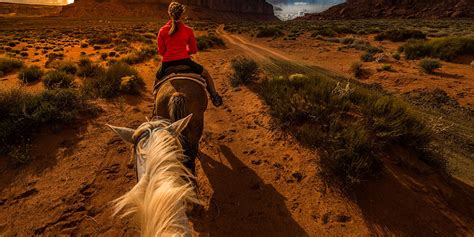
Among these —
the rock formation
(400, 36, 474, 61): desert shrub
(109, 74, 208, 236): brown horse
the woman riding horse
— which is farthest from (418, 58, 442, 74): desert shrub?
the rock formation

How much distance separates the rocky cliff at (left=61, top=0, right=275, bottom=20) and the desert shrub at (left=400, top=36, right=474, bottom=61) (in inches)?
3454

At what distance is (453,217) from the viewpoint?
3.19m

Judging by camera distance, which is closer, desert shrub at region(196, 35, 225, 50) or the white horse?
the white horse

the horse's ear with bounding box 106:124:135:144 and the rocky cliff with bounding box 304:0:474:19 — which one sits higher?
the rocky cliff with bounding box 304:0:474:19

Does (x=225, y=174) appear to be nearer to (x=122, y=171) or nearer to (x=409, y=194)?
(x=122, y=171)

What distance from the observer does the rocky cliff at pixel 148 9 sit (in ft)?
271

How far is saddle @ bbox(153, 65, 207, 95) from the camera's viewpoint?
148 inches

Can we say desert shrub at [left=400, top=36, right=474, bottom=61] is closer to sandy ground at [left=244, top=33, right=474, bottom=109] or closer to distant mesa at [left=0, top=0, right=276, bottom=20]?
sandy ground at [left=244, top=33, right=474, bottom=109]

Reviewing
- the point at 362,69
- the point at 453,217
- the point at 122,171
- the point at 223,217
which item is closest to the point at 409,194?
the point at 453,217

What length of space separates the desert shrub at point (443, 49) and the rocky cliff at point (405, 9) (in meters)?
57.7

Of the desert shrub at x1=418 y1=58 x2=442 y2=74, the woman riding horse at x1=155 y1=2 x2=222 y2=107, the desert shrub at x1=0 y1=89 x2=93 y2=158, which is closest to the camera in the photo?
the woman riding horse at x1=155 y1=2 x2=222 y2=107

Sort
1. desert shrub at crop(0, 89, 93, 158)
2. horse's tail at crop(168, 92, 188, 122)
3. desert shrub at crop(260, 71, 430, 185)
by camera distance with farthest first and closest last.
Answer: desert shrub at crop(0, 89, 93, 158), desert shrub at crop(260, 71, 430, 185), horse's tail at crop(168, 92, 188, 122)

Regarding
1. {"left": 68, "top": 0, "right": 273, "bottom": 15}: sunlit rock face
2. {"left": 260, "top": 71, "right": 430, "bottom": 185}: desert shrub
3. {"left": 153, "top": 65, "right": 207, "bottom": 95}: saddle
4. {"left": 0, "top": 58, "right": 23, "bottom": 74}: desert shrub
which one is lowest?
{"left": 260, "top": 71, "right": 430, "bottom": 185}: desert shrub

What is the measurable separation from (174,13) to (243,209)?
3344 mm
